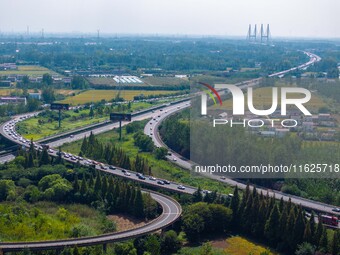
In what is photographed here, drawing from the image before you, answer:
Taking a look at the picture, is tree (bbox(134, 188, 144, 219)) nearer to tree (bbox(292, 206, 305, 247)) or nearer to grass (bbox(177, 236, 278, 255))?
grass (bbox(177, 236, 278, 255))

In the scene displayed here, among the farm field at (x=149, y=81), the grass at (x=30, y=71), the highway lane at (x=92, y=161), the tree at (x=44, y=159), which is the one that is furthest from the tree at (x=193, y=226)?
the grass at (x=30, y=71)

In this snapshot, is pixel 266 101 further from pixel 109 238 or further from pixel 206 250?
pixel 109 238

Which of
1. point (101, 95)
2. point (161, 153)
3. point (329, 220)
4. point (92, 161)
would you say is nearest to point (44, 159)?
point (92, 161)

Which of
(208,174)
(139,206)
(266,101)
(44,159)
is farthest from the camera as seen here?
(266,101)

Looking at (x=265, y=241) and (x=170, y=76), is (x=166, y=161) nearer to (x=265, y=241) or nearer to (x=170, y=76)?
(x=265, y=241)

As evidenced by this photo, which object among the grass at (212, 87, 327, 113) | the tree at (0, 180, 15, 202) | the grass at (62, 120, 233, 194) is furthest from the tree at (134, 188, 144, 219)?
the grass at (212, 87, 327, 113)

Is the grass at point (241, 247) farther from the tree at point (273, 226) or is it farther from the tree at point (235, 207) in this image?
the tree at point (235, 207)

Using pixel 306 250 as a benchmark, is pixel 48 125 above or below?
below
